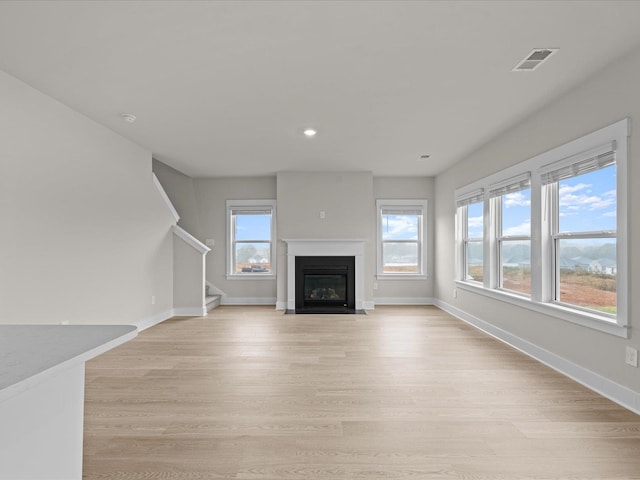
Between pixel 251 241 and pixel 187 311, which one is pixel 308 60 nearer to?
pixel 187 311

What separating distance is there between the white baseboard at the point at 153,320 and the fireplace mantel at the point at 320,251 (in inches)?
78.1

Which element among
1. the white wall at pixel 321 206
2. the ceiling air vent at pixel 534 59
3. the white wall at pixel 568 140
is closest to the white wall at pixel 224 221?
the white wall at pixel 321 206

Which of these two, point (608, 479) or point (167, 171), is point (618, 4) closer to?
point (608, 479)

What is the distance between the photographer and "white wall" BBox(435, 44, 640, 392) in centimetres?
250

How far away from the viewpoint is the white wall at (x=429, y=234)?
23.0 feet

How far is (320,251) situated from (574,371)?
4110 millimetres

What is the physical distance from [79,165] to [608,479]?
4.72 metres

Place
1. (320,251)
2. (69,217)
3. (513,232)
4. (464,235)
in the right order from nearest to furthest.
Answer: (69,217) < (513,232) < (464,235) < (320,251)

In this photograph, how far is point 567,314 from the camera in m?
3.15

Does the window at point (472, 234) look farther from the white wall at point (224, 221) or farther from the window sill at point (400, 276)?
the white wall at point (224, 221)

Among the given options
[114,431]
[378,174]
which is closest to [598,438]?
[114,431]

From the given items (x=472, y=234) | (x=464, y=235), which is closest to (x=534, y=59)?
(x=472, y=234)

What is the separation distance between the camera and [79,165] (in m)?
3.64

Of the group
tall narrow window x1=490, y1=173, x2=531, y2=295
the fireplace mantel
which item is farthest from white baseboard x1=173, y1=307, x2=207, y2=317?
tall narrow window x1=490, y1=173, x2=531, y2=295
